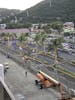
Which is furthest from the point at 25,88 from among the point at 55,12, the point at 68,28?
the point at 55,12

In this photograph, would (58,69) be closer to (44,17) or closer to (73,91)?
(73,91)

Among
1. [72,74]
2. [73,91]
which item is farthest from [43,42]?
[73,91]

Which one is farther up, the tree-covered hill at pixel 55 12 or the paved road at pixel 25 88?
the tree-covered hill at pixel 55 12

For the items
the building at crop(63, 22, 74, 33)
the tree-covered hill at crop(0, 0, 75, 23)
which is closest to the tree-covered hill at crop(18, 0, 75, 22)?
the tree-covered hill at crop(0, 0, 75, 23)

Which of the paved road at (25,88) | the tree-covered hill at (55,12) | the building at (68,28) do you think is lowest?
the paved road at (25,88)

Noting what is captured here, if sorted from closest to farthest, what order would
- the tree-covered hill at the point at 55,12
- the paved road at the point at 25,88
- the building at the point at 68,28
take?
the paved road at the point at 25,88 → the building at the point at 68,28 → the tree-covered hill at the point at 55,12

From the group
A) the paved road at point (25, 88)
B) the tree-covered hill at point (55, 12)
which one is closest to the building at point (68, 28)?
the tree-covered hill at point (55, 12)

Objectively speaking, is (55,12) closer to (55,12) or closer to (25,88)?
(55,12)

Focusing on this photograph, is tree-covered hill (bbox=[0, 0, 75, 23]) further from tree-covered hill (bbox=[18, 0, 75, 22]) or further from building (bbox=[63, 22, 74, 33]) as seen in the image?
building (bbox=[63, 22, 74, 33])

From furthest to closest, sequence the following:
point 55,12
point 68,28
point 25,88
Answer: point 55,12 < point 68,28 < point 25,88

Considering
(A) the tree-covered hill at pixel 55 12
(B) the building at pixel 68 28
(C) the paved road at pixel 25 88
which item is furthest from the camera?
(A) the tree-covered hill at pixel 55 12

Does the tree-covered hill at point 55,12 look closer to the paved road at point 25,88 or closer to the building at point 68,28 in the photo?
the building at point 68,28
